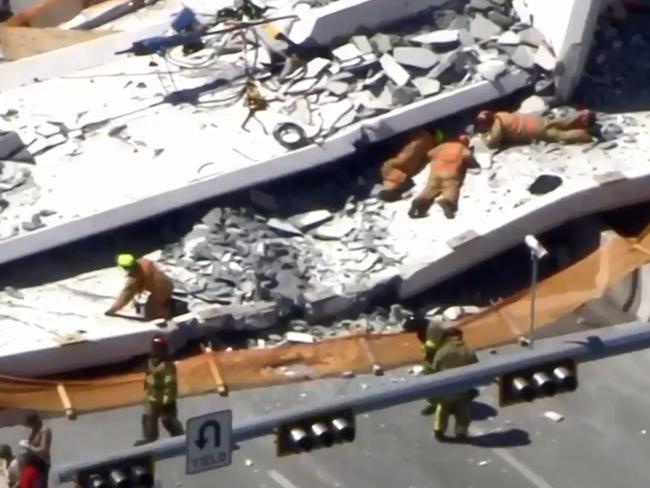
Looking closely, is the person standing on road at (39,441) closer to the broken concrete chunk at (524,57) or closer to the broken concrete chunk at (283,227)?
the broken concrete chunk at (283,227)

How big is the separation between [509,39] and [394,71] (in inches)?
76.9

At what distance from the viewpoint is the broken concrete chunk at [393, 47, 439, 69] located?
24172mm

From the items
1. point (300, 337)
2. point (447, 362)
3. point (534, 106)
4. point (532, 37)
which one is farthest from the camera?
point (532, 37)

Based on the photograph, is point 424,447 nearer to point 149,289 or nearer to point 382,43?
point 149,289

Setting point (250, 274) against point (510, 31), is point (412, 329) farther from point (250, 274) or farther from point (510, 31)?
point (510, 31)

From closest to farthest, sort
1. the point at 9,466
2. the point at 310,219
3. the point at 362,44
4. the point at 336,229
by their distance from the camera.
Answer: the point at 9,466 < the point at 336,229 < the point at 310,219 < the point at 362,44

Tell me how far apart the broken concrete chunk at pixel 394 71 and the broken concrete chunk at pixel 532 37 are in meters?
1.98

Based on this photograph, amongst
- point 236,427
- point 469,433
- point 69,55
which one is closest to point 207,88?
point 69,55

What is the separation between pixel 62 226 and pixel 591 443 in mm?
7188

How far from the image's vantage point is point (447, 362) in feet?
59.6

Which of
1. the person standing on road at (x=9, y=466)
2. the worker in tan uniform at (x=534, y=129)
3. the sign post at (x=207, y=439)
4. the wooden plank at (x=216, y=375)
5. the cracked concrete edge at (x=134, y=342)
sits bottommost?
the wooden plank at (x=216, y=375)

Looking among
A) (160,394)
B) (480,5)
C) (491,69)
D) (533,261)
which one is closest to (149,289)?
(160,394)

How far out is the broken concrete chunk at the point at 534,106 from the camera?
955 inches

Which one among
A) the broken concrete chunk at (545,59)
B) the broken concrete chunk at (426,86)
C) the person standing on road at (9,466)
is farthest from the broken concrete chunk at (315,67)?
the person standing on road at (9,466)
